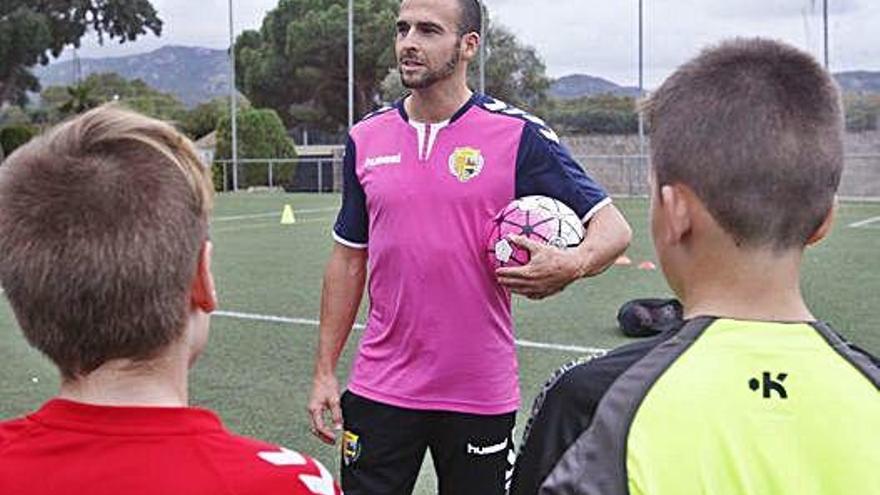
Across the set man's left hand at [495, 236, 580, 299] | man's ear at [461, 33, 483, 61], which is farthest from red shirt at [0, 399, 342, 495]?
man's ear at [461, 33, 483, 61]

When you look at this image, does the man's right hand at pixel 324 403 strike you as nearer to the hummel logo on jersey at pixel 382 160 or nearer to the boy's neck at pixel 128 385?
the hummel logo on jersey at pixel 382 160

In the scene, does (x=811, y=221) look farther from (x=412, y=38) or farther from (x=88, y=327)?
(x=412, y=38)

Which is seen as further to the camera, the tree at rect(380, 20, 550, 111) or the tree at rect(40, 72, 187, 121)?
the tree at rect(40, 72, 187, 121)

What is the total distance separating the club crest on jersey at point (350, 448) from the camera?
3.75 meters

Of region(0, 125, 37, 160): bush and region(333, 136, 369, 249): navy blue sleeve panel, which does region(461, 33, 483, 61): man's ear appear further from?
region(0, 125, 37, 160): bush

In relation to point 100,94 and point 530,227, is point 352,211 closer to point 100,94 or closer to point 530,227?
point 530,227

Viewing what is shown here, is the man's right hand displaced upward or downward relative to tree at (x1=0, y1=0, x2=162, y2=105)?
downward

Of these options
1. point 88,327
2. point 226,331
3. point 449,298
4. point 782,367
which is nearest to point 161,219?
point 88,327

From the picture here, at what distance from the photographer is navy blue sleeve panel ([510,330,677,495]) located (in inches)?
67.4

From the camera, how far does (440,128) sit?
3838mm

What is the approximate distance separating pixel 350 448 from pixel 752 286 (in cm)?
224

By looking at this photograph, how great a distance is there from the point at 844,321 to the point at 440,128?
745cm

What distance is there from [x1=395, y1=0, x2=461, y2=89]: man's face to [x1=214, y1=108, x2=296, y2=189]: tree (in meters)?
38.8

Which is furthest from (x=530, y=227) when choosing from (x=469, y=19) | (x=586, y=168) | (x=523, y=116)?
(x=586, y=168)
